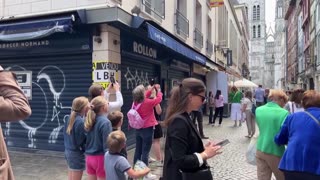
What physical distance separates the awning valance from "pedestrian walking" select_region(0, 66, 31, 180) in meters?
6.06

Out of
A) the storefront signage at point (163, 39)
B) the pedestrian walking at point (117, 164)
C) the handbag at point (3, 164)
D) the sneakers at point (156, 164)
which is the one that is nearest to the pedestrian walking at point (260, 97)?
the storefront signage at point (163, 39)

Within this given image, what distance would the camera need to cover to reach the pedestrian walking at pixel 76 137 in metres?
4.85

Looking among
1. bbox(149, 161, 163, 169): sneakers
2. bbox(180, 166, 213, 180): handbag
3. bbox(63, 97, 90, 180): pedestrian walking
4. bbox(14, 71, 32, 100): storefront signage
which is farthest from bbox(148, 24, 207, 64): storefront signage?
bbox(180, 166, 213, 180): handbag

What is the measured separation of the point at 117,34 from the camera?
868 cm

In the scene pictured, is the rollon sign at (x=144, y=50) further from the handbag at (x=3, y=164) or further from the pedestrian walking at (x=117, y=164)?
the handbag at (x=3, y=164)

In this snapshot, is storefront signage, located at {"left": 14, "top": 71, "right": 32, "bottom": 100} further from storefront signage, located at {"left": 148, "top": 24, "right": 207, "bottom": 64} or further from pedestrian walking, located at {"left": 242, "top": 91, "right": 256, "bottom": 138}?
pedestrian walking, located at {"left": 242, "top": 91, "right": 256, "bottom": 138}

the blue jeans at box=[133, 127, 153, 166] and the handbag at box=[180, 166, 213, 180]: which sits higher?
the handbag at box=[180, 166, 213, 180]

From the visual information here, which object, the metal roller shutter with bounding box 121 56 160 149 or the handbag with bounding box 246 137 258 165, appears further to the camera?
the metal roller shutter with bounding box 121 56 160 149

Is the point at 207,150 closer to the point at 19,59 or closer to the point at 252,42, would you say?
the point at 19,59

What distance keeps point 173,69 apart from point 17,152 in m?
7.36

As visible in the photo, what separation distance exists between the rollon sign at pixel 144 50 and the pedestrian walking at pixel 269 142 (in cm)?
556

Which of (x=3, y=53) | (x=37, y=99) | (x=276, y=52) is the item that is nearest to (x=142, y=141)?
(x=37, y=99)

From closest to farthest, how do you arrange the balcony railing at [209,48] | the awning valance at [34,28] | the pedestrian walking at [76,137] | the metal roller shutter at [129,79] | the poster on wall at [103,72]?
1. the pedestrian walking at [76,137]
2. the awning valance at [34,28]
3. the poster on wall at [103,72]
4. the metal roller shutter at [129,79]
5. the balcony railing at [209,48]

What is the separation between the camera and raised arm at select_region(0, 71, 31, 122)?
5.62ft
